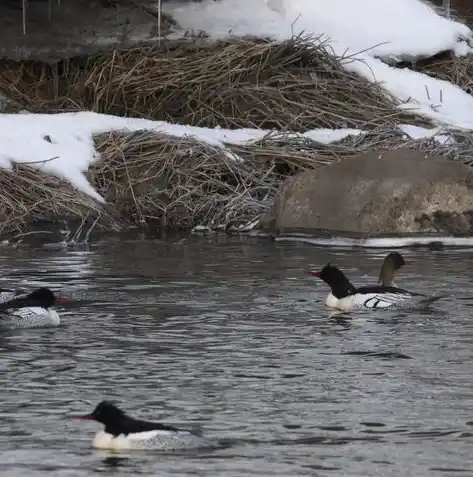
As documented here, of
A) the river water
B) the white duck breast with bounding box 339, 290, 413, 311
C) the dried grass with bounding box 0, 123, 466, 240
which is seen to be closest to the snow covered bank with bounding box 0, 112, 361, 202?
the dried grass with bounding box 0, 123, 466, 240

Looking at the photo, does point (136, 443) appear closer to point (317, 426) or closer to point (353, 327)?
point (317, 426)

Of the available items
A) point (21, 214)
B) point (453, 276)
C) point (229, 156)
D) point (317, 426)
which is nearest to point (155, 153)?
point (229, 156)

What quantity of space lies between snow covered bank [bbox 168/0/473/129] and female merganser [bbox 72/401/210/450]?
52.4 feet

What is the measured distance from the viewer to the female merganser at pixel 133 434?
9.25 metres

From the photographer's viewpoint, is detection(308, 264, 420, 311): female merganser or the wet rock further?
the wet rock

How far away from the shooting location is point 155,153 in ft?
73.4

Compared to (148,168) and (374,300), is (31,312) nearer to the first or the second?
(374,300)

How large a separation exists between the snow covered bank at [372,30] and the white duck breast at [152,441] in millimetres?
15993

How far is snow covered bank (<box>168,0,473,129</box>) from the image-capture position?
25453 mm

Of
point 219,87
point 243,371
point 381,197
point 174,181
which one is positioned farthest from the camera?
point 219,87

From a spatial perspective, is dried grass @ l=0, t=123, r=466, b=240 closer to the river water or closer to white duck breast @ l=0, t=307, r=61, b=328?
the river water

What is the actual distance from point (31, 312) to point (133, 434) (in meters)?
Answer: 4.49

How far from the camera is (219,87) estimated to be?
80.7 ft

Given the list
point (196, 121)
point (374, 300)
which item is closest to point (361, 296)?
point (374, 300)
